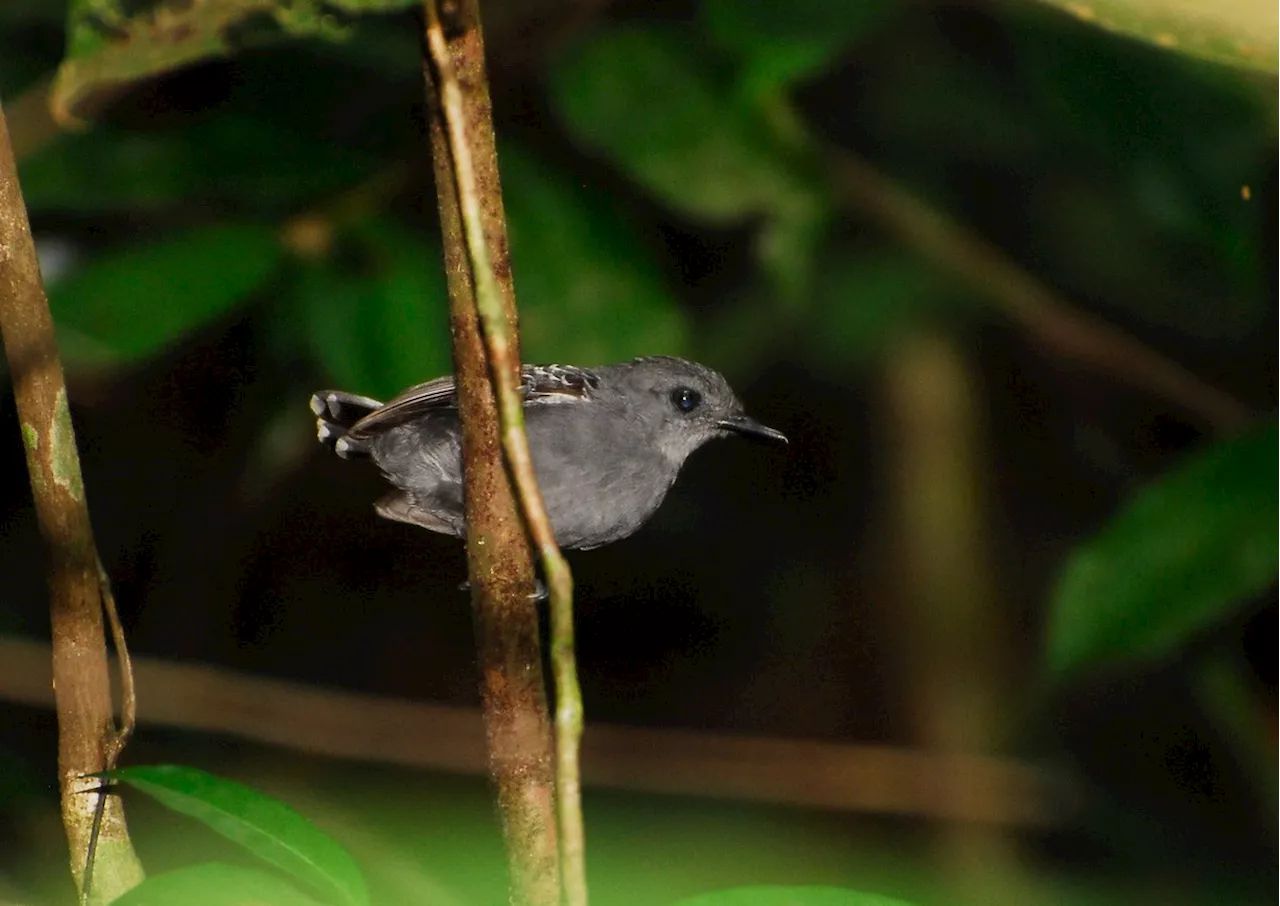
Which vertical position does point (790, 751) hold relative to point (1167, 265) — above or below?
below

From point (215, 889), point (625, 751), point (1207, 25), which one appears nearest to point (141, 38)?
point (215, 889)

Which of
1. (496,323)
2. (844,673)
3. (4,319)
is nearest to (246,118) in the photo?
(4,319)

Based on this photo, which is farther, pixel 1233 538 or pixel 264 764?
→ pixel 264 764

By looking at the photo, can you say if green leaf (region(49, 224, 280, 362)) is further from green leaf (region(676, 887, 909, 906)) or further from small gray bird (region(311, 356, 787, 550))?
green leaf (region(676, 887, 909, 906))

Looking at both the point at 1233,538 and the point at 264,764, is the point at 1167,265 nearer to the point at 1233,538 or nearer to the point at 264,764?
the point at 1233,538

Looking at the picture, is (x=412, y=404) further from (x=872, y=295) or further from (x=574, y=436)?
(x=872, y=295)

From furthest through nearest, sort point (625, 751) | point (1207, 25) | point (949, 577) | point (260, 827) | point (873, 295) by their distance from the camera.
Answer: point (625, 751) → point (949, 577) → point (873, 295) → point (260, 827) → point (1207, 25)

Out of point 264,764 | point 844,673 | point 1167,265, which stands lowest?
point 264,764
